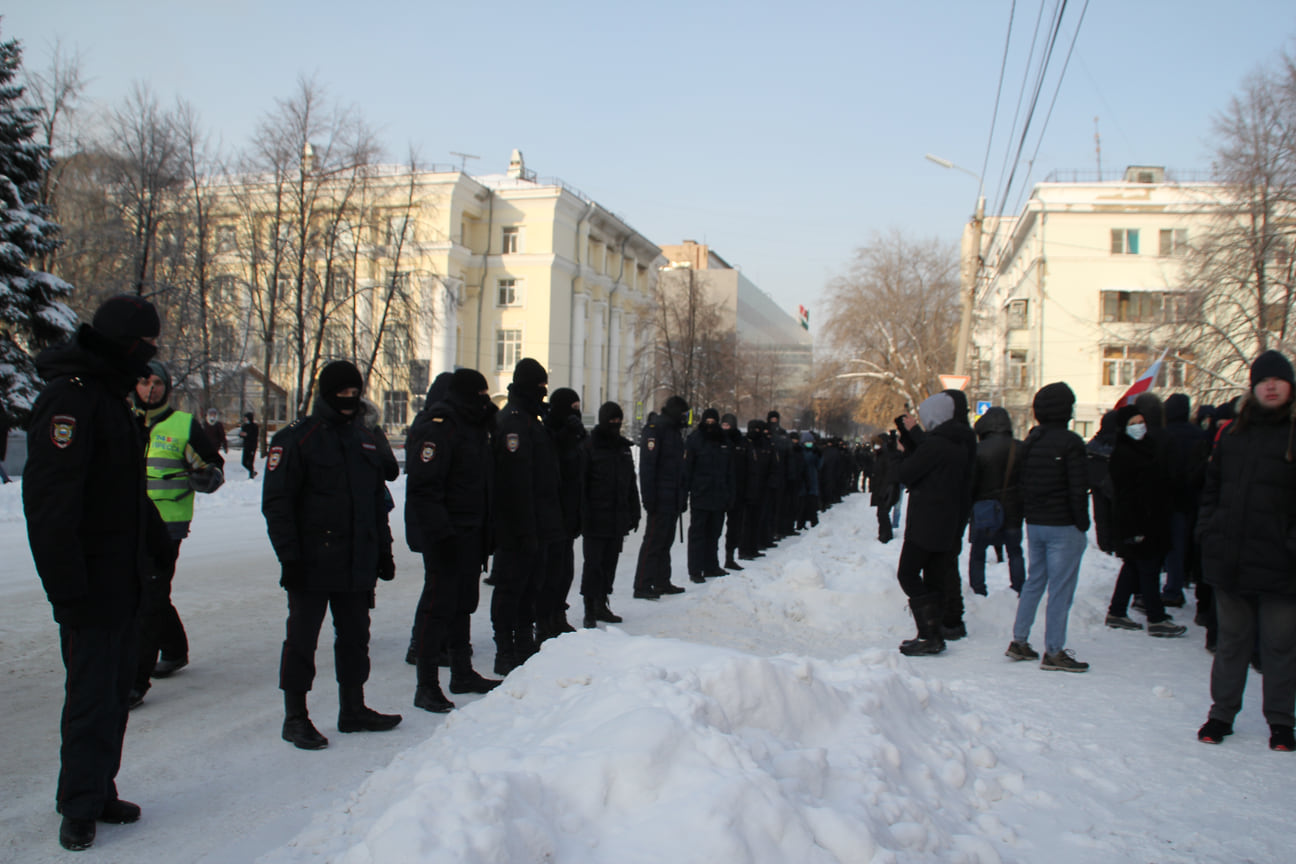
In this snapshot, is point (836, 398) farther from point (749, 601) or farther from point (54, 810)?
point (54, 810)

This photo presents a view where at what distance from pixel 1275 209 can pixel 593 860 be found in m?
31.4

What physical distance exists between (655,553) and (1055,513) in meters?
4.57

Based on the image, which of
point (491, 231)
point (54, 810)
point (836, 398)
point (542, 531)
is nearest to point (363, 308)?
point (491, 231)

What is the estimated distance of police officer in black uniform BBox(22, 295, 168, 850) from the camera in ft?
11.2

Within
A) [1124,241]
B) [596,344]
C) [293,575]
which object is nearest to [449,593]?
[293,575]

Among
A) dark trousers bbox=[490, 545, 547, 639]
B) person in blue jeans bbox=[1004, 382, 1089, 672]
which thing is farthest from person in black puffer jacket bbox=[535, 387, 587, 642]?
person in blue jeans bbox=[1004, 382, 1089, 672]

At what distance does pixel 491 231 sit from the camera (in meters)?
56.3

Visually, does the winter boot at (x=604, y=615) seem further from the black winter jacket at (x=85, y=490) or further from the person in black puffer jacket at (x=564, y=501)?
the black winter jacket at (x=85, y=490)

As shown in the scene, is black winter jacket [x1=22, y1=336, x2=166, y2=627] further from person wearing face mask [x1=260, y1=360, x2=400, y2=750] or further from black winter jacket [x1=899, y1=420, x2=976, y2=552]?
black winter jacket [x1=899, y1=420, x2=976, y2=552]

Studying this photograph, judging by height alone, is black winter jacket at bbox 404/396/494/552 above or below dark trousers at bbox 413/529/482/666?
above

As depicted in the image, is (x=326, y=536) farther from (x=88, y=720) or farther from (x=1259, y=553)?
(x=1259, y=553)

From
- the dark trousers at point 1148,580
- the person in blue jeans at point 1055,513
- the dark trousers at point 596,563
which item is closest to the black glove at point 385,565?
the dark trousers at point 596,563

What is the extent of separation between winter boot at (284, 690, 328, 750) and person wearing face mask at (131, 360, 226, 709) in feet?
4.42

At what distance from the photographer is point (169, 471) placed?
19.0 ft
